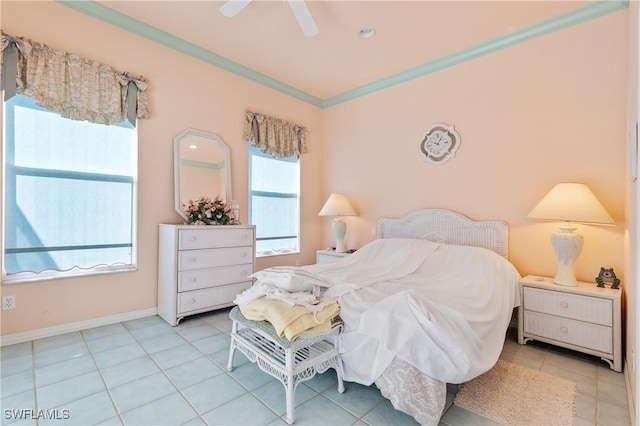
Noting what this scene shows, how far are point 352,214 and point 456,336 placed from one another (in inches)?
104

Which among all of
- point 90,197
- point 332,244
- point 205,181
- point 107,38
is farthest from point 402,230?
point 107,38

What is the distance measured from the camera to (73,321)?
2672 millimetres

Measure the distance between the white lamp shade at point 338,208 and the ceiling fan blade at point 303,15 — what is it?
83.7 inches

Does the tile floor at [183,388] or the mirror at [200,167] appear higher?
the mirror at [200,167]

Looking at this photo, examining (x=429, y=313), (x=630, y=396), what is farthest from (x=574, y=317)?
(x=429, y=313)

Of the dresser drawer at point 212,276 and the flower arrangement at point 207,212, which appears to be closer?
the dresser drawer at point 212,276

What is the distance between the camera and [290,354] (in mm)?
1603

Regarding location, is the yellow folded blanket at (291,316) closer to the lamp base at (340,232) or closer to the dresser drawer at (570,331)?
the dresser drawer at (570,331)

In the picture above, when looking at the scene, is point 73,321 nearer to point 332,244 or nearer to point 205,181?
point 205,181

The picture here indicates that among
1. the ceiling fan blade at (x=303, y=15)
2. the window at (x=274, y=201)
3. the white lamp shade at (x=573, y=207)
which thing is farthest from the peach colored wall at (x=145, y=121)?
the white lamp shade at (x=573, y=207)

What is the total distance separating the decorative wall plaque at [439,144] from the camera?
3420 mm

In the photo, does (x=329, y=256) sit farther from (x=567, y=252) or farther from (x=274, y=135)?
(x=567, y=252)

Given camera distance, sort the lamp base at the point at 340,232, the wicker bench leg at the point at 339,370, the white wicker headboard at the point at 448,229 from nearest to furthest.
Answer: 1. the wicker bench leg at the point at 339,370
2. the white wicker headboard at the point at 448,229
3. the lamp base at the point at 340,232

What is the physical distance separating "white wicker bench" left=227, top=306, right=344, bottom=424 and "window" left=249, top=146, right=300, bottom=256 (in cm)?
212
